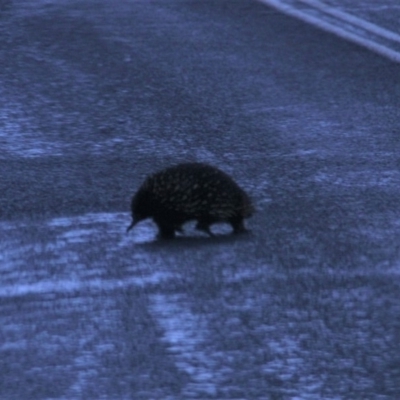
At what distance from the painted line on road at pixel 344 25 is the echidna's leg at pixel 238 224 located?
16.4 ft

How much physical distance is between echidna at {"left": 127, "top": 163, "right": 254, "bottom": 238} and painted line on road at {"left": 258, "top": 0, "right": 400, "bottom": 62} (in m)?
4.92

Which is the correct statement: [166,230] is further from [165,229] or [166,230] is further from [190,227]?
[190,227]

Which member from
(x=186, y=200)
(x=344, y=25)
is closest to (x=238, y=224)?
(x=186, y=200)

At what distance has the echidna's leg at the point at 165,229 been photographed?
701cm

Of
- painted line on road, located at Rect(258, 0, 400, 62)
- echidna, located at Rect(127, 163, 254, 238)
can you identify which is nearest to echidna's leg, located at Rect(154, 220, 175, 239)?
echidna, located at Rect(127, 163, 254, 238)

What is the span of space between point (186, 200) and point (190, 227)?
0.23 m

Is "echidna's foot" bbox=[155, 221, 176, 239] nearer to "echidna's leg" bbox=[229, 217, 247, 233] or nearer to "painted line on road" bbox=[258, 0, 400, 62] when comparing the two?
"echidna's leg" bbox=[229, 217, 247, 233]

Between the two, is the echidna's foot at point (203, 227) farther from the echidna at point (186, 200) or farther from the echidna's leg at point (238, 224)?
the echidna's leg at point (238, 224)

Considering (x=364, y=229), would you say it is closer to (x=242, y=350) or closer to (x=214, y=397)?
(x=242, y=350)

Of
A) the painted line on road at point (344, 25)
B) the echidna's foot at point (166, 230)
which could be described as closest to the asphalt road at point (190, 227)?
the echidna's foot at point (166, 230)

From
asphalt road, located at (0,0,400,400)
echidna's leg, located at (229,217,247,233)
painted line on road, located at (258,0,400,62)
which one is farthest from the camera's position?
painted line on road, located at (258,0,400,62)

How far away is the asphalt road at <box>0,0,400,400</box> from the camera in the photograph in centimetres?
502

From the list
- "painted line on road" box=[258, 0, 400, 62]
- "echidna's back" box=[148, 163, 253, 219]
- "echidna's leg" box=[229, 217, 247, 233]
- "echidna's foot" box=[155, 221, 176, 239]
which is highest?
"echidna's back" box=[148, 163, 253, 219]

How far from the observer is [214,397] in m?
4.68
